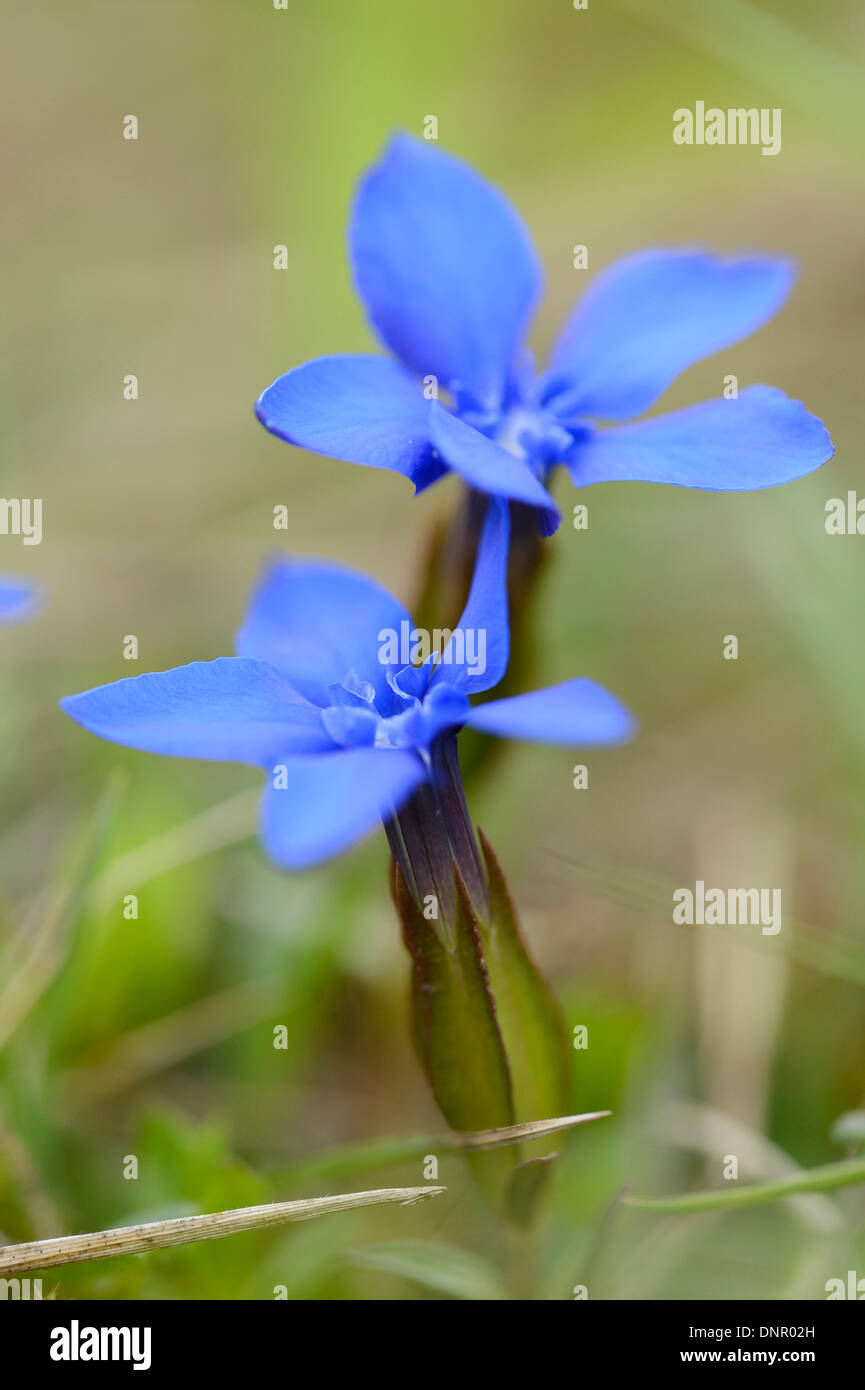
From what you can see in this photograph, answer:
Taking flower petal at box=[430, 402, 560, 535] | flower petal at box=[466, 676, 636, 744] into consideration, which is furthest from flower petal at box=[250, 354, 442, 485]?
flower petal at box=[466, 676, 636, 744]

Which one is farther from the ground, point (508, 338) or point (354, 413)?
point (508, 338)

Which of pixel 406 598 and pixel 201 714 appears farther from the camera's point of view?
pixel 406 598

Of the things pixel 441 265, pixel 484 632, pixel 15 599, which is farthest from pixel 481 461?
pixel 15 599

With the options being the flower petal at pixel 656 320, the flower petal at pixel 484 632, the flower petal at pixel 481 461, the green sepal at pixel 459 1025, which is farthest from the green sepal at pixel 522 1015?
the flower petal at pixel 656 320

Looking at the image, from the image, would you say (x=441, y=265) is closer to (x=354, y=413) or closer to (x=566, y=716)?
(x=354, y=413)

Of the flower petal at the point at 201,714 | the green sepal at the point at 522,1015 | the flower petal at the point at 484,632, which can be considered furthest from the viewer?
the green sepal at the point at 522,1015

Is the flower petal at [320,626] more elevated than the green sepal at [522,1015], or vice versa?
the flower petal at [320,626]

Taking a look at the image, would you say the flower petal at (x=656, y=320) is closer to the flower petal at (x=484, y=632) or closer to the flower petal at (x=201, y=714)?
the flower petal at (x=484, y=632)
